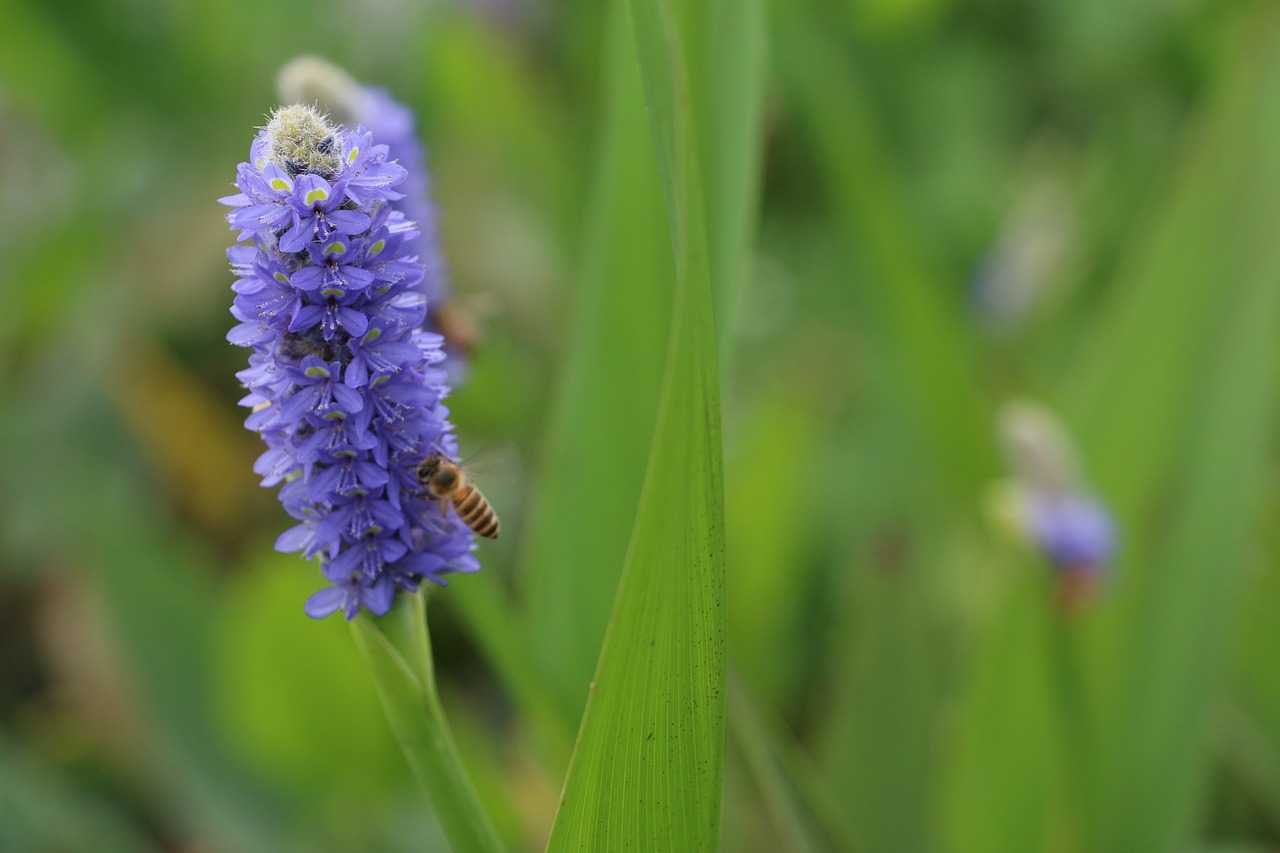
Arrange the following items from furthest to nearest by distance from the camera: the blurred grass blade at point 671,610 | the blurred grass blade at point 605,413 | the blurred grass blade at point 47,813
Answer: the blurred grass blade at point 47,813 → the blurred grass blade at point 605,413 → the blurred grass blade at point 671,610

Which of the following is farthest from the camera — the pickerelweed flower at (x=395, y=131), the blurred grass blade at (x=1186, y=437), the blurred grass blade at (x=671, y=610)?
the blurred grass blade at (x=1186, y=437)

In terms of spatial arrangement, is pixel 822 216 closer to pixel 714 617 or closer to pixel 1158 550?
pixel 1158 550

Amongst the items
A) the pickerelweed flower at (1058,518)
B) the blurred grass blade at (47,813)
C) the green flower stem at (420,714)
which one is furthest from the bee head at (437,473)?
the blurred grass blade at (47,813)

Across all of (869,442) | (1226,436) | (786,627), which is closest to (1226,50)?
(869,442)

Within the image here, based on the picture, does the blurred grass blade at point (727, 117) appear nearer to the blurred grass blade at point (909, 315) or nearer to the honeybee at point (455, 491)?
the honeybee at point (455, 491)

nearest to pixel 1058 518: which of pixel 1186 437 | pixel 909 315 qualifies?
pixel 1186 437

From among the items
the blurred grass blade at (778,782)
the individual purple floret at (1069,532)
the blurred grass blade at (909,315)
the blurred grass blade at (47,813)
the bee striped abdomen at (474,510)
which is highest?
the blurred grass blade at (909,315)

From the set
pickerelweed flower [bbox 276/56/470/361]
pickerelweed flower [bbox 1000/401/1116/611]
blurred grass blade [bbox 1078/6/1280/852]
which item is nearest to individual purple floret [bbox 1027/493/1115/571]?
pickerelweed flower [bbox 1000/401/1116/611]
